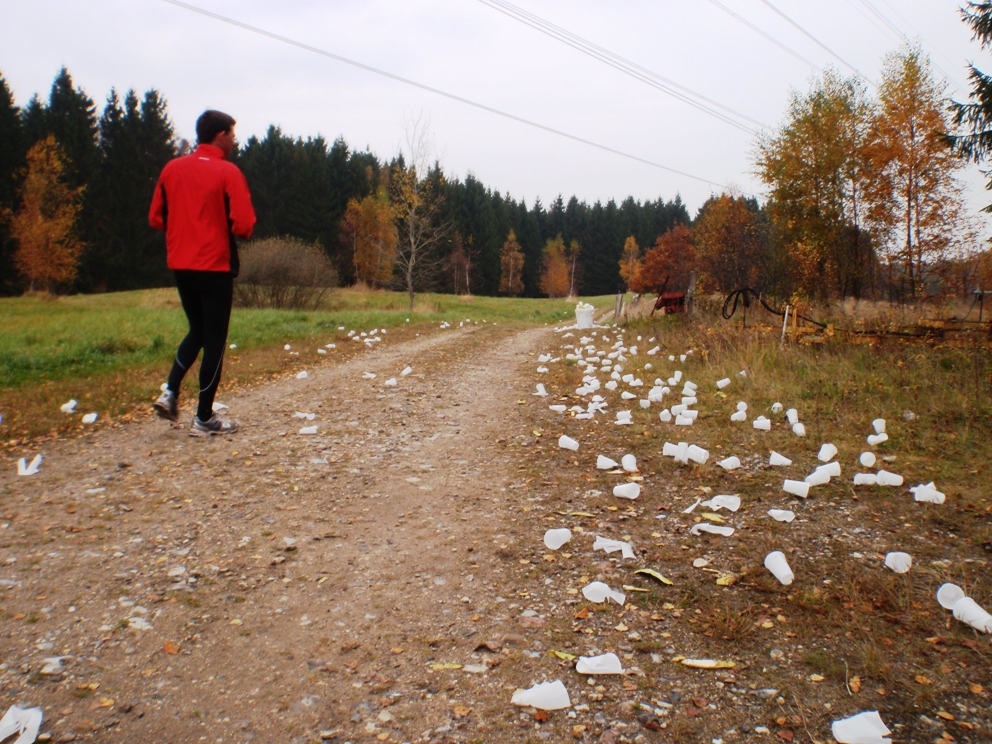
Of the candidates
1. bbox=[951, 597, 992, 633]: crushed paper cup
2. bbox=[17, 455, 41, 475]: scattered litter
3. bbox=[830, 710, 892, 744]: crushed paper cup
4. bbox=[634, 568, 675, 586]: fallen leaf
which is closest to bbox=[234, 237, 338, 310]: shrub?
bbox=[17, 455, 41, 475]: scattered litter

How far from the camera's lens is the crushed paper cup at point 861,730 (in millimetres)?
1930

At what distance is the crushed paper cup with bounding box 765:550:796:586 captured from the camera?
2998mm

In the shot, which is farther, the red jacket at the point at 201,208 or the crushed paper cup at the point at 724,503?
the red jacket at the point at 201,208

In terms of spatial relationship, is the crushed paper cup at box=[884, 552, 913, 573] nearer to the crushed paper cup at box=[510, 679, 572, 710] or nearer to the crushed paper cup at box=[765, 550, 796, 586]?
the crushed paper cup at box=[765, 550, 796, 586]

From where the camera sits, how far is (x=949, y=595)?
8.93ft

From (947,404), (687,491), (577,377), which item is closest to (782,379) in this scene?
(947,404)

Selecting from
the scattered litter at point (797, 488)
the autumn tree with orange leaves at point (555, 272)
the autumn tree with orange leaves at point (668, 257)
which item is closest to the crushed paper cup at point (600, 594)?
the scattered litter at point (797, 488)

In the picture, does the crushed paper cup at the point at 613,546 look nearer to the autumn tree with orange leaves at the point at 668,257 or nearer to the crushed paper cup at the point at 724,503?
the crushed paper cup at the point at 724,503

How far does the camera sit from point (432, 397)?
289 inches

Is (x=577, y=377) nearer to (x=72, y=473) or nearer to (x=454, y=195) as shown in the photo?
(x=72, y=473)

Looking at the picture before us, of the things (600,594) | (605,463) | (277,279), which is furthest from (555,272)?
(600,594)

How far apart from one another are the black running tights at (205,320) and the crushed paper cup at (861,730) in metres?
4.49

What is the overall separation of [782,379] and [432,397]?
435 cm

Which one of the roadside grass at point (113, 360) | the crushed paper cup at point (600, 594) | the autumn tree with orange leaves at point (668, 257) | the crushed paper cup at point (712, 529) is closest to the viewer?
the crushed paper cup at point (600, 594)
